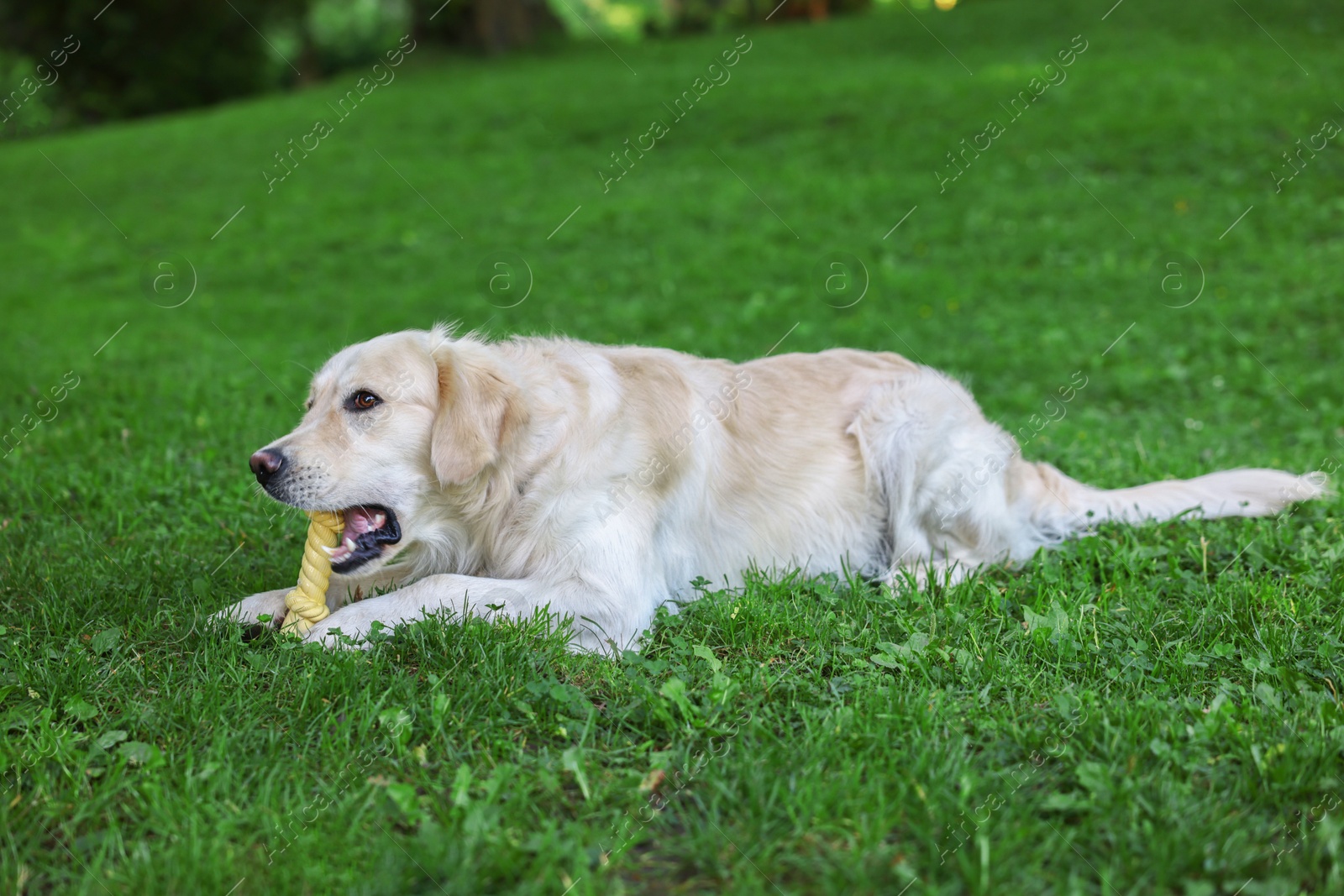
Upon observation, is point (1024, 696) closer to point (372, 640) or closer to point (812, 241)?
point (372, 640)

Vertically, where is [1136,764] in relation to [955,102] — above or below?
above

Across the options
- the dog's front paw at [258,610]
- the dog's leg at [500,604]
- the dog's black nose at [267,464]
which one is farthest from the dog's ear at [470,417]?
the dog's front paw at [258,610]

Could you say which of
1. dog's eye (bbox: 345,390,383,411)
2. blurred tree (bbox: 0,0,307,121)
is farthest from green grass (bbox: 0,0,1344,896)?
blurred tree (bbox: 0,0,307,121)

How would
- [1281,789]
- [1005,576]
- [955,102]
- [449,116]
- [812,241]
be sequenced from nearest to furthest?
[1281,789] → [1005,576] → [812,241] → [955,102] → [449,116]

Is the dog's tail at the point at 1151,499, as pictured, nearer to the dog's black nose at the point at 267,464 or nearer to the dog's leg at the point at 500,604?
the dog's leg at the point at 500,604

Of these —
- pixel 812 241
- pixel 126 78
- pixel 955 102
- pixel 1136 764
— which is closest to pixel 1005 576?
pixel 1136 764

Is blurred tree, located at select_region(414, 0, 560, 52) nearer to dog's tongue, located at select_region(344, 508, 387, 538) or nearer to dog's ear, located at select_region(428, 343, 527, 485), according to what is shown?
dog's ear, located at select_region(428, 343, 527, 485)

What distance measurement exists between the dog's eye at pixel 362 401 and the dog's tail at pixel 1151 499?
9.67 ft

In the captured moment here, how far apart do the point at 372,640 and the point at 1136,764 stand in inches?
95.3

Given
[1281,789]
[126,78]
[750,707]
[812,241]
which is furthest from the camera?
[126,78]

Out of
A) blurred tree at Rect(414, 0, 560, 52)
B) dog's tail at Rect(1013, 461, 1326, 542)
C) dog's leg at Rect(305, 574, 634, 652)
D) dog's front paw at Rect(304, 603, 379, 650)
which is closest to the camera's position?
dog's front paw at Rect(304, 603, 379, 650)

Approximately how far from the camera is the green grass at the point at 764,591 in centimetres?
256

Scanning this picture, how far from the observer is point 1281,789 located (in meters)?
2.67

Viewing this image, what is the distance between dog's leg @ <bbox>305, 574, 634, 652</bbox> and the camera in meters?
3.62
